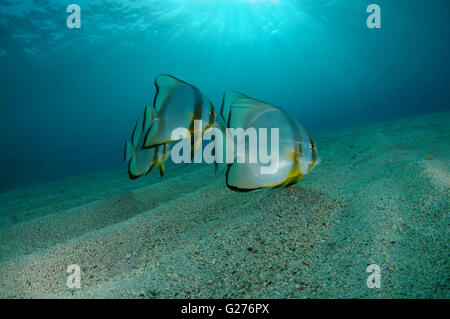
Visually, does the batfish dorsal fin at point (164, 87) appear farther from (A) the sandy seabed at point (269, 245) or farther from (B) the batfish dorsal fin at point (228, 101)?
(A) the sandy seabed at point (269, 245)

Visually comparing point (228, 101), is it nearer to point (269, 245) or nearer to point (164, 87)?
point (164, 87)

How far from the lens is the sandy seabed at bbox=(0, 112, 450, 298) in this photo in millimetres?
1375

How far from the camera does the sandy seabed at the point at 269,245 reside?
138 centimetres

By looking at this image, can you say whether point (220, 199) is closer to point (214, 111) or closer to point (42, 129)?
point (214, 111)

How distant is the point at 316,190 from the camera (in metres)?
2.53

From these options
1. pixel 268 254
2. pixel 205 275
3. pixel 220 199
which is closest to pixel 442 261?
pixel 268 254

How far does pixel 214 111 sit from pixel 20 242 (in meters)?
2.77


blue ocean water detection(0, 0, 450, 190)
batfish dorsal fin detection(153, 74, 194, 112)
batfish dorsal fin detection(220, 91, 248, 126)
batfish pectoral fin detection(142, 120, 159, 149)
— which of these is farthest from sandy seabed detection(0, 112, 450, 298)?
blue ocean water detection(0, 0, 450, 190)

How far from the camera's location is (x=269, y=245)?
1.75 metres

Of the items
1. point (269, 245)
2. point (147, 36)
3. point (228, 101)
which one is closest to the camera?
point (228, 101)
